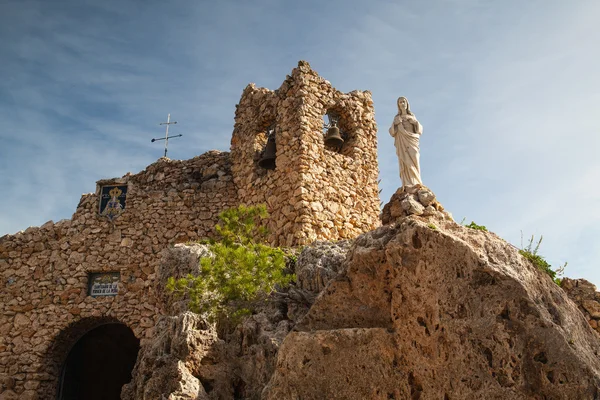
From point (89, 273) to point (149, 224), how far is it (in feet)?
5.90

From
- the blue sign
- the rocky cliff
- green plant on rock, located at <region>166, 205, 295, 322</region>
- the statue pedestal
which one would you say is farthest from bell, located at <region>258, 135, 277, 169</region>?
the rocky cliff

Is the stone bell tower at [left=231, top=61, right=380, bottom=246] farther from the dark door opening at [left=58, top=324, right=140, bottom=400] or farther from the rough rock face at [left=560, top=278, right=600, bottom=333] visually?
the dark door opening at [left=58, top=324, right=140, bottom=400]

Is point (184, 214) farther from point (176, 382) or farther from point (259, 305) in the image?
point (176, 382)

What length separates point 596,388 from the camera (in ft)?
13.8

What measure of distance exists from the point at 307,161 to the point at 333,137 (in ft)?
3.91

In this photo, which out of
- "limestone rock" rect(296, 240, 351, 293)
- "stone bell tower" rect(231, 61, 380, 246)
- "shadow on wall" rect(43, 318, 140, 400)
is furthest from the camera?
"shadow on wall" rect(43, 318, 140, 400)

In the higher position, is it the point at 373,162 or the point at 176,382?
the point at 373,162

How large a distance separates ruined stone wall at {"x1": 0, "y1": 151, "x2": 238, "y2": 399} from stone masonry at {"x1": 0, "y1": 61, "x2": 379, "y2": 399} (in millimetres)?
24

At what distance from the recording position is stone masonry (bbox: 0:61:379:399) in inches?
449

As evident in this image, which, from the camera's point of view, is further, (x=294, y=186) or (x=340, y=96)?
(x=340, y=96)

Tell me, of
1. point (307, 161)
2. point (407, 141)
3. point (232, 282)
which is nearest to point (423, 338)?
point (232, 282)

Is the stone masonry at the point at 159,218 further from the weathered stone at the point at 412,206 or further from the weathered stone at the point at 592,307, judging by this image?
the weathered stone at the point at 592,307

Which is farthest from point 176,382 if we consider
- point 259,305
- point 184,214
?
point 184,214

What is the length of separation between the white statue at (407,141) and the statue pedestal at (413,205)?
530 millimetres
